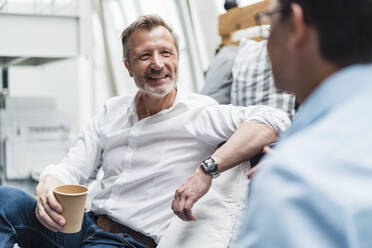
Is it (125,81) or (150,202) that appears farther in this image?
(125,81)

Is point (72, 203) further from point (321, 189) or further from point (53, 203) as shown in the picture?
point (321, 189)

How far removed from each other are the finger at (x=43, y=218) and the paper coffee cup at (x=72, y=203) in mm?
39

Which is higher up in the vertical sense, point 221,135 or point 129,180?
point 221,135

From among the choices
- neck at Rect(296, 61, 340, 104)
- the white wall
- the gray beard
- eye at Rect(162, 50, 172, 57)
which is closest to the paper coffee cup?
the gray beard

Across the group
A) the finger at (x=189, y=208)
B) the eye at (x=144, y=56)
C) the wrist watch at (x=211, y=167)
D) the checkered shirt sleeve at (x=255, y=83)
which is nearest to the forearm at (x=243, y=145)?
the wrist watch at (x=211, y=167)

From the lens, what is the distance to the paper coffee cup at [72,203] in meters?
1.01

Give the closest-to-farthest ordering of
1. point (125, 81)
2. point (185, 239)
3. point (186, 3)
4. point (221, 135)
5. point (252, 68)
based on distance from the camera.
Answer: point (185, 239) → point (221, 135) → point (252, 68) → point (186, 3) → point (125, 81)

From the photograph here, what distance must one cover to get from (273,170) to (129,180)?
3.14ft

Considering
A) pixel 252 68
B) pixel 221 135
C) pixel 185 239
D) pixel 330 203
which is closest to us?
pixel 330 203

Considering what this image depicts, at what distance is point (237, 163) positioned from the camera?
1.13 m

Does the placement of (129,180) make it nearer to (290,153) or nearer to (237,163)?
(237,163)

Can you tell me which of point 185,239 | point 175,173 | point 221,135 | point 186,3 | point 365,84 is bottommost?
point 185,239

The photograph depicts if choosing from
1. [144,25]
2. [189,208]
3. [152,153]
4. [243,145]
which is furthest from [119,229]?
[144,25]

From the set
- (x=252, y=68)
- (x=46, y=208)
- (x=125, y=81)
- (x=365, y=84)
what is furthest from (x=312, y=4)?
(x=125, y=81)
